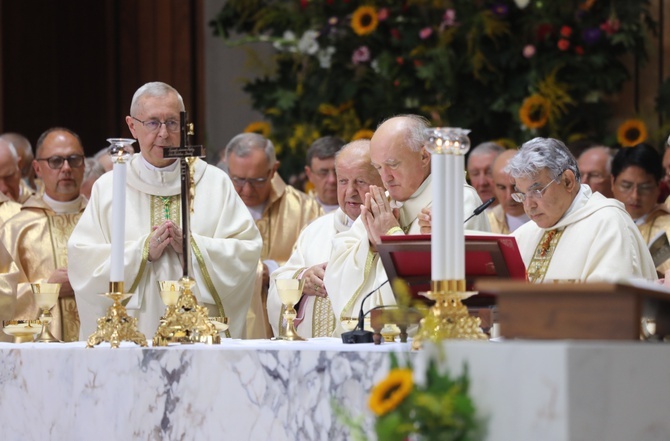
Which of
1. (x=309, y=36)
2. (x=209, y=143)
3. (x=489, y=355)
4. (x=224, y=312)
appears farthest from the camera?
(x=209, y=143)

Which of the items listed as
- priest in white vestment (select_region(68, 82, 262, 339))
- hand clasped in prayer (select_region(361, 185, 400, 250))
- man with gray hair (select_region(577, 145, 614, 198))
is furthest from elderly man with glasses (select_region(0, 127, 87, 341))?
man with gray hair (select_region(577, 145, 614, 198))

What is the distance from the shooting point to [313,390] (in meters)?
4.14

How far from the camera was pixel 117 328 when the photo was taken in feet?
15.7

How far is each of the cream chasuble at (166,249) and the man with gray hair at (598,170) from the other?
2.35 m

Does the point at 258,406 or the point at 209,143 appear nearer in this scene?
the point at 258,406

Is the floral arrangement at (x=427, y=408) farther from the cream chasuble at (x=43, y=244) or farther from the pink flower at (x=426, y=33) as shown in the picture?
the pink flower at (x=426, y=33)

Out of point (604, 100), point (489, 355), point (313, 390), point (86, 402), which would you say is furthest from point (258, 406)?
point (604, 100)

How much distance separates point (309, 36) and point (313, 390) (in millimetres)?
6258

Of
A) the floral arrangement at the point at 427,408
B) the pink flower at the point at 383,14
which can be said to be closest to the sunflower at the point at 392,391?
the floral arrangement at the point at 427,408

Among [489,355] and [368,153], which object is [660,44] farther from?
[489,355]

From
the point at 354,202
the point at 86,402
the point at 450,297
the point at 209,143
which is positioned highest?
the point at 209,143

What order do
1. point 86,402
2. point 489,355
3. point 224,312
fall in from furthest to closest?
point 224,312, point 86,402, point 489,355

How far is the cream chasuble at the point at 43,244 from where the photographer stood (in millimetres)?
7324

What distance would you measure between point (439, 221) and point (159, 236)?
240 centimetres
